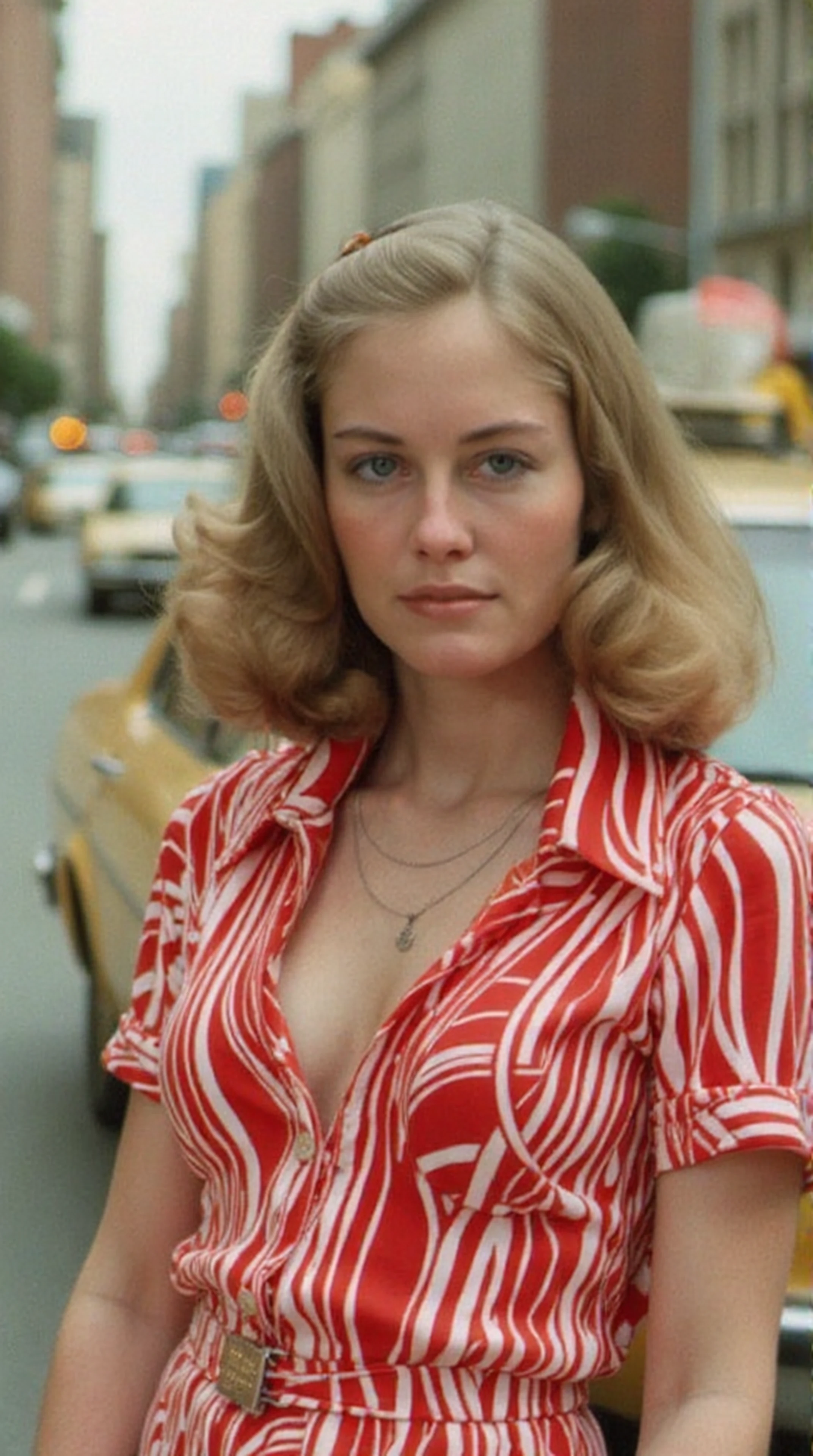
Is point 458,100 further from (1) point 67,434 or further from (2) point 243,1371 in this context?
(2) point 243,1371

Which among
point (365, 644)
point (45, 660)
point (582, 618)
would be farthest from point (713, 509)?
point (45, 660)

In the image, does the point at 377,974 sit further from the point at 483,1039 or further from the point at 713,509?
the point at 713,509

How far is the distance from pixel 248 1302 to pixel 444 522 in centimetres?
59

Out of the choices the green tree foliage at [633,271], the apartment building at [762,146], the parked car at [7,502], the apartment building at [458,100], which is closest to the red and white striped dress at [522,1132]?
the parked car at [7,502]

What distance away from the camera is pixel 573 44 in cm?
9175

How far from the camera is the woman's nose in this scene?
2.12 m

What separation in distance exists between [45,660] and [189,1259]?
2032cm

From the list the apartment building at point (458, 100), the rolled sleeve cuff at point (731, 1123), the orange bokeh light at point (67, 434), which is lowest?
the rolled sleeve cuff at point (731, 1123)

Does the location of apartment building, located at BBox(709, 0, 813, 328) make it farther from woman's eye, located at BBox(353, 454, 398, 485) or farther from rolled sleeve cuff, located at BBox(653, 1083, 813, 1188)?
rolled sleeve cuff, located at BBox(653, 1083, 813, 1188)

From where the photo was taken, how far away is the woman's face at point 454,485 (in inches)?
83.4

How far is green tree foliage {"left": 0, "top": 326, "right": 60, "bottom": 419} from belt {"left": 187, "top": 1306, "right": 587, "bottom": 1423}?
99080 mm

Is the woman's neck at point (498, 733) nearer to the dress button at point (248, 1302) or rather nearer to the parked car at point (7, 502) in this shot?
the dress button at point (248, 1302)

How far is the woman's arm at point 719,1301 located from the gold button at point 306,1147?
0.85ft

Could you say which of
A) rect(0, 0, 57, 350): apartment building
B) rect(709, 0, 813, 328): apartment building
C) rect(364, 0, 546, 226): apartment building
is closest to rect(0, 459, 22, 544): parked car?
rect(709, 0, 813, 328): apartment building
